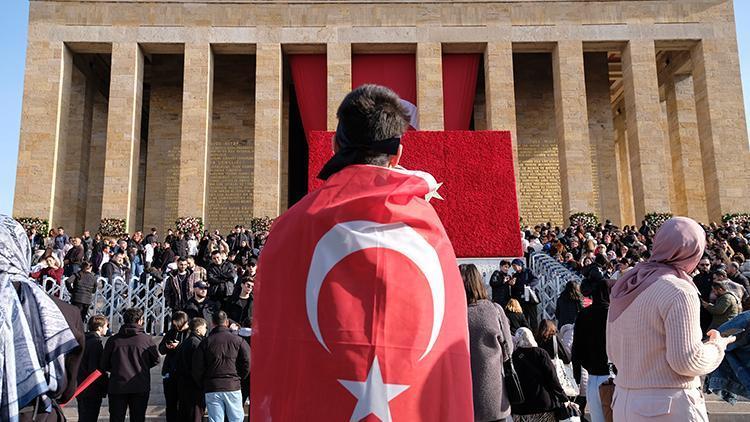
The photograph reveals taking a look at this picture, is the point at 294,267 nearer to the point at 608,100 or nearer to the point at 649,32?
the point at 649,32

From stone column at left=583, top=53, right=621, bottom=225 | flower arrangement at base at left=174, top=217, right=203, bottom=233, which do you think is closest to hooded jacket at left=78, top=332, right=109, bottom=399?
flower arrangement at base at left=174, top=217, right=203, bottom=233

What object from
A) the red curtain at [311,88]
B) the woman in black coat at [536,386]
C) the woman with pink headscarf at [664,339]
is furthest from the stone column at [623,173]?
the woman with pink headscarf at [664,339]

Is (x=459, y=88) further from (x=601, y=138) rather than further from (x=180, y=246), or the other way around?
(x=180, y=246)

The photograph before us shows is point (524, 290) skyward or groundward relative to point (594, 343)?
skyward

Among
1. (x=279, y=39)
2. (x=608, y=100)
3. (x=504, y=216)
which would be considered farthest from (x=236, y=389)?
(x=608, y=100)

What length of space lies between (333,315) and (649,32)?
25568 millimetres

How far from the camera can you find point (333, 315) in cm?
Result: 193

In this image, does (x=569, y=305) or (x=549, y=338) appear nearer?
(x=549, y=338)

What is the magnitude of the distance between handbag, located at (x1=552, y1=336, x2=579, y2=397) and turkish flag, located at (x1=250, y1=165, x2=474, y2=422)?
4390 mm

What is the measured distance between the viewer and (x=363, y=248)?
1.97 m

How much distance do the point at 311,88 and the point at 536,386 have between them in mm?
20508

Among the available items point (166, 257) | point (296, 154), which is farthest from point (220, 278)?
point (296, 154)

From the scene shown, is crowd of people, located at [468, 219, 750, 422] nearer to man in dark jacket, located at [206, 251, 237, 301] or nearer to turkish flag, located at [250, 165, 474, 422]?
turkish flag, located at [250, 165, 474, 422]

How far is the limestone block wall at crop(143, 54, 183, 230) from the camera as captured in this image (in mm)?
26000
